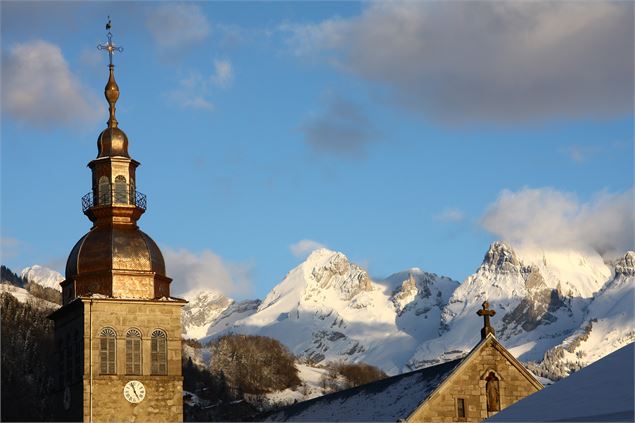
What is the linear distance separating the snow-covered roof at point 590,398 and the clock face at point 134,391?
2594 centimetres

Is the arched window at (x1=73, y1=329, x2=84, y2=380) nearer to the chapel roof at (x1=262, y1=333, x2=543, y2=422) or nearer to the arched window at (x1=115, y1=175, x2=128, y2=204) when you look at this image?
the arched window at (x1=115, y1=175, x2=128, y2=204)

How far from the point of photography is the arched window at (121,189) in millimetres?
68812

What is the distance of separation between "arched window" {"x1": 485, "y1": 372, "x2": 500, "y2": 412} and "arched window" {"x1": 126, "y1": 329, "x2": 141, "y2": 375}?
15.2 metres

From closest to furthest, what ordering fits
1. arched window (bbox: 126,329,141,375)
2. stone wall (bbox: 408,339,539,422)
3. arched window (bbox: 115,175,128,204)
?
stone wall (bbox: 408,339,539,422) → arched window (bbox: 126,329,141,375) → arched window (bbox: 115,175,128,204)

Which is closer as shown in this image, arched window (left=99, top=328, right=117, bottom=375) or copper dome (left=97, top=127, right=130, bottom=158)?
arched window (left=99, top=328, right=117, bottom=375)

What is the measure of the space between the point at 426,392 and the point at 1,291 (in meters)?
117

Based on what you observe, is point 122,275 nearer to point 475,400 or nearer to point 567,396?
point 475,400

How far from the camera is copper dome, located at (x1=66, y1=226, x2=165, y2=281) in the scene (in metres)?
66.9

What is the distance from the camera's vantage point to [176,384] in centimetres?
6775

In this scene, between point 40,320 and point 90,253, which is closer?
point 90,253

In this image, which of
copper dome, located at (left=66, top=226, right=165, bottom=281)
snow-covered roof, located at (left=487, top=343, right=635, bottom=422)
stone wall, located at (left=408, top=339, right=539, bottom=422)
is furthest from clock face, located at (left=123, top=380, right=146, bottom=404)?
snow-covered roof, located at (left=487, top=343, right=635, bottom=422)

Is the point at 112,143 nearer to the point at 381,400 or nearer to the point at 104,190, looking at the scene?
the point at 104,190

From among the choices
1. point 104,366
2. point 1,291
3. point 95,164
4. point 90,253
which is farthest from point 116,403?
point 1,291

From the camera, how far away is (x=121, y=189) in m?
69.4
